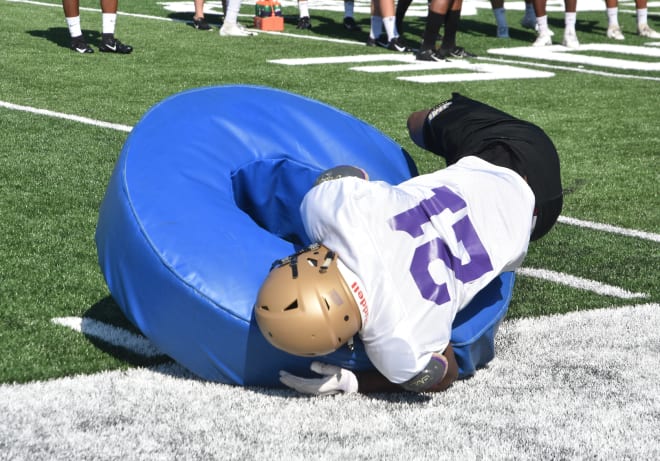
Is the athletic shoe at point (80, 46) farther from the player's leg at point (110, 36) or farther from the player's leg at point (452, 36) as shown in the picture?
the player's leg at point (452, 36)

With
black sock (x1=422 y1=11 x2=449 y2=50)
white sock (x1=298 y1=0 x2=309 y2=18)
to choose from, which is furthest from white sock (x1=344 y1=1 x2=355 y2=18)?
black sock (x1=422 y1=11 x2=449 y2=50)

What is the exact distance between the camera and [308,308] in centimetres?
259

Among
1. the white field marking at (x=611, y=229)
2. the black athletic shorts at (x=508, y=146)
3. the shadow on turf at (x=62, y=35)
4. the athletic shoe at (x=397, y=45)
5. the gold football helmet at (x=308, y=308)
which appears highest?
the black athletic shorts at (x=508, y=146)

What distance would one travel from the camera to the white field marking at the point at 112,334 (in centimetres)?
321

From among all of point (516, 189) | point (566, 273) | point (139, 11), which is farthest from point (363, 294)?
point (139, 11)

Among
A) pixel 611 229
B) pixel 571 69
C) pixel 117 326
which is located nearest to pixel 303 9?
pixel 571 69

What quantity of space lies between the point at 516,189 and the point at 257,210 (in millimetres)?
888

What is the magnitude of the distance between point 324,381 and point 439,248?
0.45 meters

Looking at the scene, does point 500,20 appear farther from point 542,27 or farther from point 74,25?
point 74,25

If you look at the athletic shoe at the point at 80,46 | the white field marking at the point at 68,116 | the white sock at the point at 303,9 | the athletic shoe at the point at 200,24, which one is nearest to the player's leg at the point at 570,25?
the white sock at the point at 303,9

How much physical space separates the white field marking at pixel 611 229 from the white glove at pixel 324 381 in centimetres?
205

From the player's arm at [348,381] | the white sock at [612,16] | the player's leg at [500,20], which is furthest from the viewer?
the white sock at [612,16]

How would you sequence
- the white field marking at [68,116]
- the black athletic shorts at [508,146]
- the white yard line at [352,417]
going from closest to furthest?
the white yard line at [352,417], the black athletic shorts at [508,146], the white field marking at [68,116]

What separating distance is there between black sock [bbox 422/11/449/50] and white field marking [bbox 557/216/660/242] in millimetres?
5166
